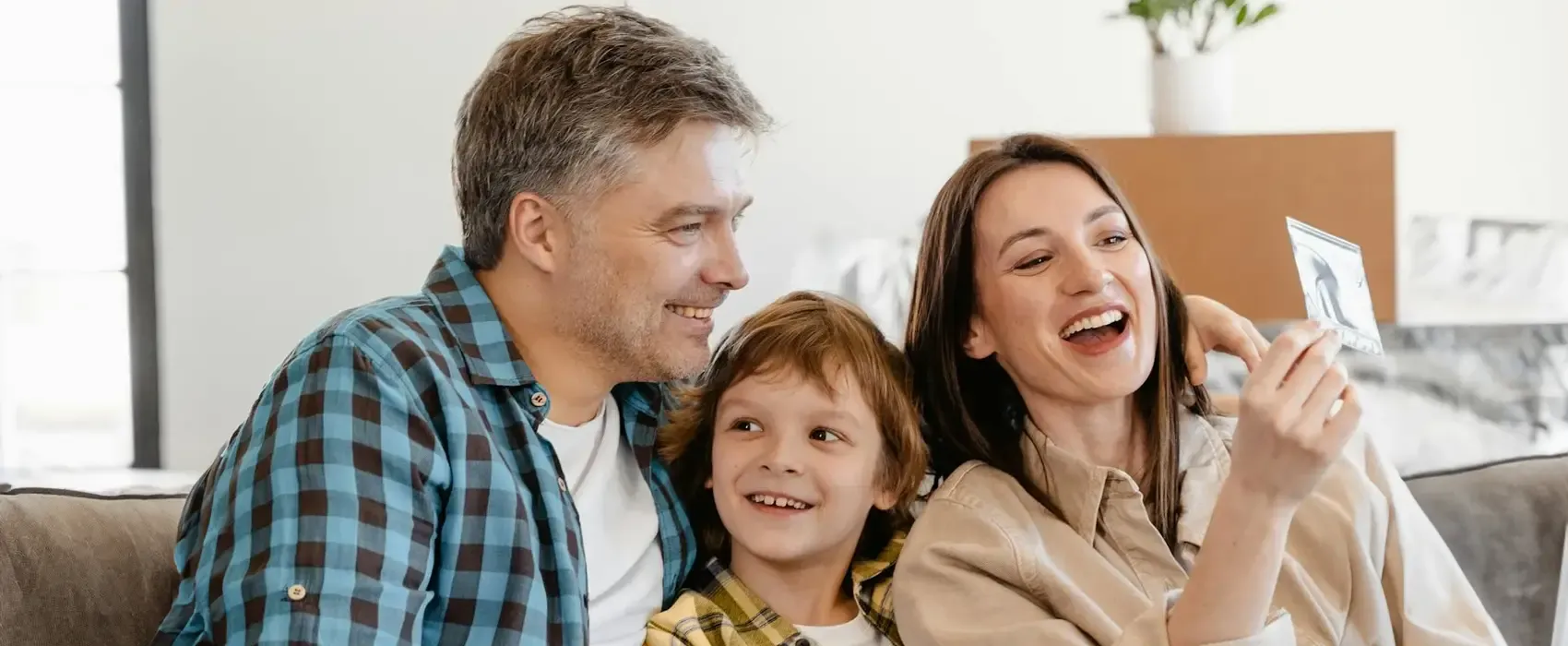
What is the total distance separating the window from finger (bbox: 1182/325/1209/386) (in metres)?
2.25

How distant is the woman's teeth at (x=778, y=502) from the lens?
146 centimetres

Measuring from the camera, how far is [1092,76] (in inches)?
125

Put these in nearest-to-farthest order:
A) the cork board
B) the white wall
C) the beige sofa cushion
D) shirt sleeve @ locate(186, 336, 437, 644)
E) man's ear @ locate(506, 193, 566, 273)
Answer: shirt sleeve @ locate(186, 336, 437, 644)
the beige sofa cushion
man's ear @ locate(506, 193, 566, 273)
the cork board
the white wall

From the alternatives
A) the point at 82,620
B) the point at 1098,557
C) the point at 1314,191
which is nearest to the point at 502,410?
the point at 82,620

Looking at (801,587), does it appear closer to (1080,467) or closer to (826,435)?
(826,435)

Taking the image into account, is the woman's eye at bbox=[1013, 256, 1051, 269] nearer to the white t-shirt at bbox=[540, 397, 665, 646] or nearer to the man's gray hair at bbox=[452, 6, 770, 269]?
the man's gray hair at bbox=[452, 6, 770, 269]

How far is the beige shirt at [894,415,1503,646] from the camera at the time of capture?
1.38m

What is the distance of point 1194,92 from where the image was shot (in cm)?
244

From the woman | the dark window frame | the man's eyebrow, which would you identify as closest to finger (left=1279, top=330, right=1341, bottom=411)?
the woman

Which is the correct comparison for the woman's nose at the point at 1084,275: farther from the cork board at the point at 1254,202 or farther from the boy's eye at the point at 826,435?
the cork board at the point at 1254,202

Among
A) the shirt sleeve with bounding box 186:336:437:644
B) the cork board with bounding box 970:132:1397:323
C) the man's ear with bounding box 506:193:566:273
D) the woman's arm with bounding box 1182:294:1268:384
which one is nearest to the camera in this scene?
the shirt sleeve with bounding box 186:336:437:644

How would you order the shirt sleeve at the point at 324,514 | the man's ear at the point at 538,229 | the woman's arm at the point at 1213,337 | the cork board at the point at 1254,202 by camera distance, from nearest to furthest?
the shirt sleeve at the point at 324,514
the man's ear at the point at 538,229
the woman's arm at the point at 1213,337
the cork board at the point at 1254,202

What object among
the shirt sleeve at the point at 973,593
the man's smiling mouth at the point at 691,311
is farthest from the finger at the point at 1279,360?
the man's smiling mouth at the point at 691,311

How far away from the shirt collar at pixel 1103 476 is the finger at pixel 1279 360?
0.32 metres
